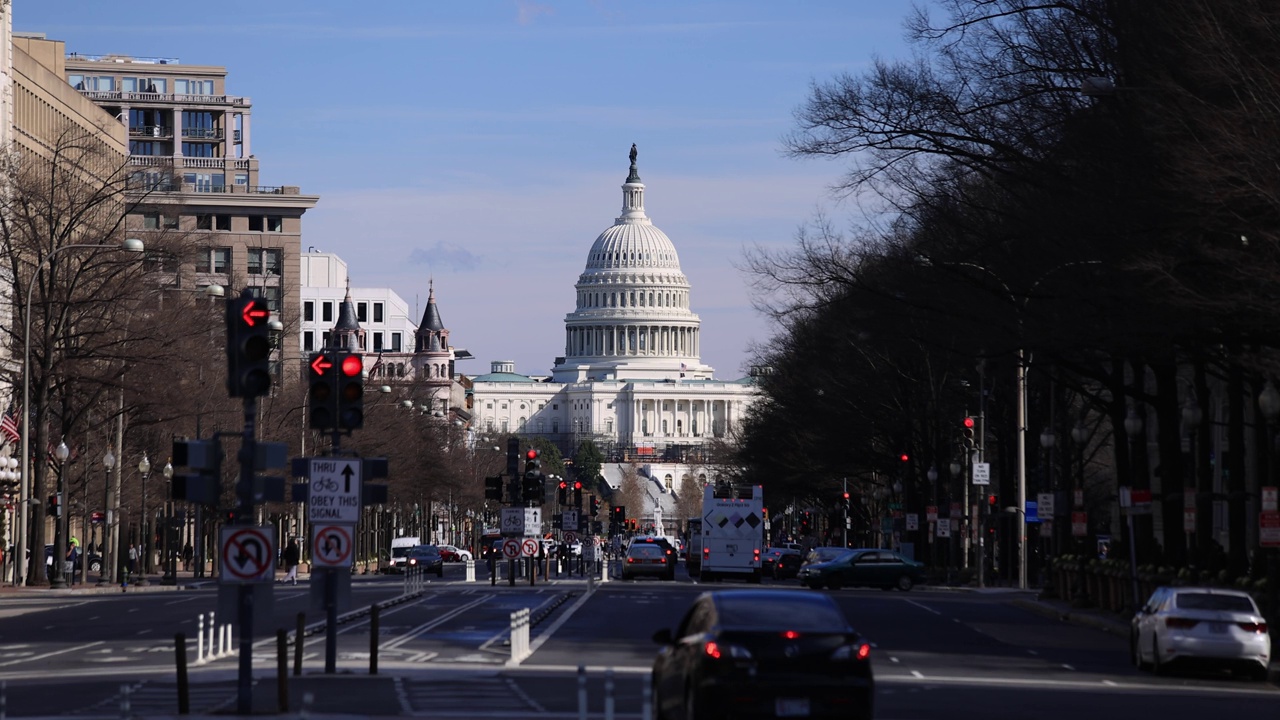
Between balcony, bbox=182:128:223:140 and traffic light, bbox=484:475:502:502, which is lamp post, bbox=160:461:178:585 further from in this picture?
balcony, bbox=182:128:223:140

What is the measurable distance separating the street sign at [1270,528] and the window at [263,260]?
117 meters

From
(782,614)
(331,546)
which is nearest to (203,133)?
(331,546)

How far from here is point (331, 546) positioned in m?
25.9

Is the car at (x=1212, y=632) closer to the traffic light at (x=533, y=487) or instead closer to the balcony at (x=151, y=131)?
the traffic light at (x=533, y=487)

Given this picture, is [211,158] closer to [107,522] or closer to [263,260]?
[263,260]

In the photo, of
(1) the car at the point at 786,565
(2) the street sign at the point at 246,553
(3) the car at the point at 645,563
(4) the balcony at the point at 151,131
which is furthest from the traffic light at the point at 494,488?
(4) the balcony at the point at 151,131

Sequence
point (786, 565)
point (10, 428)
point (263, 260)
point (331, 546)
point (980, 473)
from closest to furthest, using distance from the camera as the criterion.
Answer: point (331, 546), point (10, 428), point (980, 473), point (786, 565), point (263, 260)

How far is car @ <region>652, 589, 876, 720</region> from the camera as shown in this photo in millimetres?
18188

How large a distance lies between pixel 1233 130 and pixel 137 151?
151 m

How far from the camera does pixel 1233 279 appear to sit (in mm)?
32375

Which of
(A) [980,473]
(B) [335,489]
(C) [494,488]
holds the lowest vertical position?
(B) [335,489]

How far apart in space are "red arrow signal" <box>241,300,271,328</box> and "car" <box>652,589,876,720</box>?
5429mm

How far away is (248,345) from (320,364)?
624 centimetres

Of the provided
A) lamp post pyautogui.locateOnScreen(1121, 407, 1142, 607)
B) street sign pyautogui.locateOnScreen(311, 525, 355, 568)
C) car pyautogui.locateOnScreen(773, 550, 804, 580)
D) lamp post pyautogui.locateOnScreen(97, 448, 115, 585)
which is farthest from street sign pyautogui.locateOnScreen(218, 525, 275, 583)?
car pyautogui.locateOnScreen(773, 550, 804, 580)
